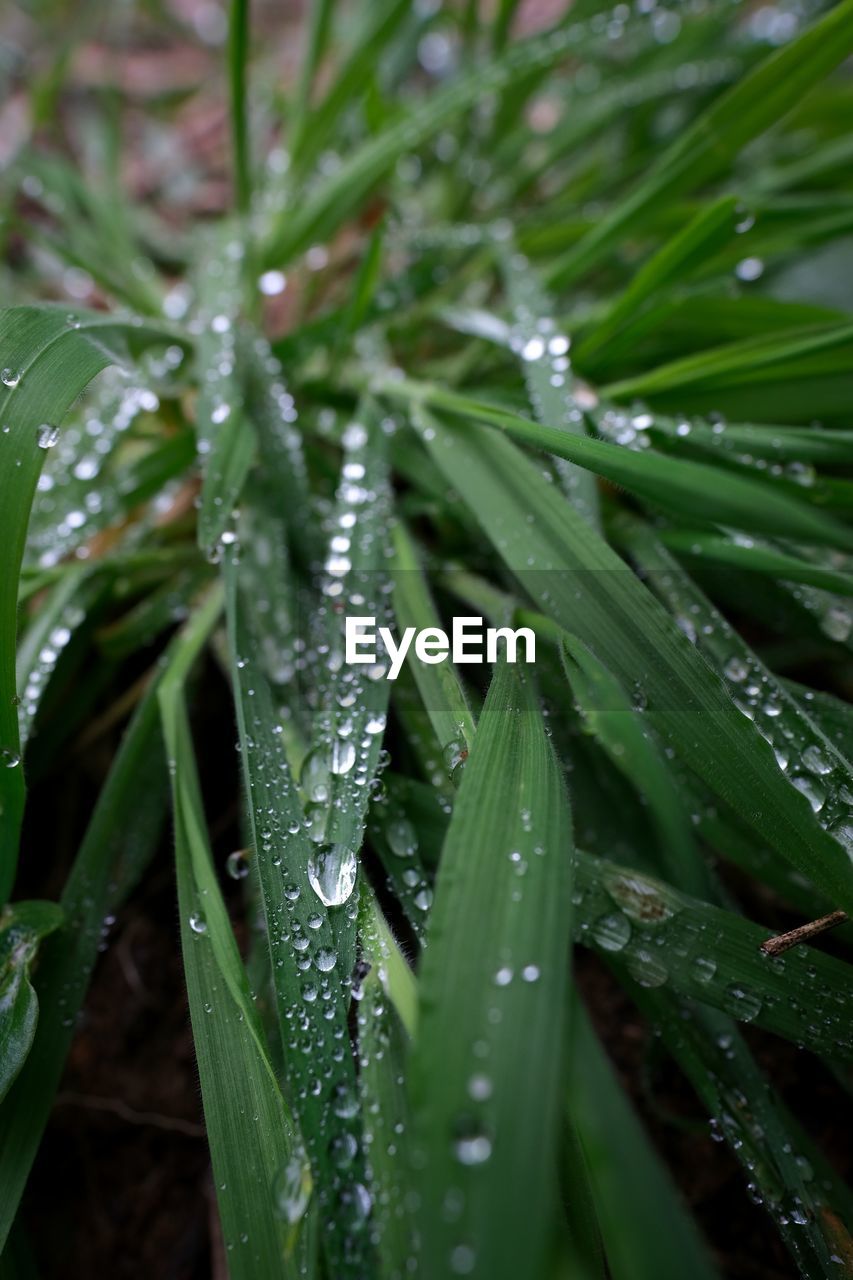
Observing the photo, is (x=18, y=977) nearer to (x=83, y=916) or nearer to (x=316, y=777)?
(x=83, y=916)

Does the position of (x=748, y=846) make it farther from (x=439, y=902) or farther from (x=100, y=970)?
(x=100, y=970)

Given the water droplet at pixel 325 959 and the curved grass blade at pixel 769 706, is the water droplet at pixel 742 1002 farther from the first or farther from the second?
the water droplet at pixel 325 959

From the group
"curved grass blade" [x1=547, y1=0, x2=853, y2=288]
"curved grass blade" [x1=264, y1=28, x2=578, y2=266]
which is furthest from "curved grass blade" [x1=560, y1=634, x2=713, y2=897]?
"curved grass blade" [x1=264, y1=28, x2=578, y2=266]

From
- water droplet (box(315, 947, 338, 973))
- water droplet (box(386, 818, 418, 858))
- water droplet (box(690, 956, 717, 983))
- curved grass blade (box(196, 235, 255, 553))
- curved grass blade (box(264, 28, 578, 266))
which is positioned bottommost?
water droplet (box(690, 956, 717, 983))

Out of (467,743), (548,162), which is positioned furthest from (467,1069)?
(548,162)

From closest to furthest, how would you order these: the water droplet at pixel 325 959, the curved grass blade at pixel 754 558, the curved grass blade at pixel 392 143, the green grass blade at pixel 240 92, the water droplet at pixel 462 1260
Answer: the water droplet at pixel 462 1260, the water droplet at pixel 325 959, the curved grass blade at pixel 754 558, the green grass blade at pixel 240 92, the curved grass blade at pixel 392 143

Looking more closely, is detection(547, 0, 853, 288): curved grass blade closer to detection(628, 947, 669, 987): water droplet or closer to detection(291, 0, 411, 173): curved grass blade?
detection(291, 0, 411, 173): curved grass blade

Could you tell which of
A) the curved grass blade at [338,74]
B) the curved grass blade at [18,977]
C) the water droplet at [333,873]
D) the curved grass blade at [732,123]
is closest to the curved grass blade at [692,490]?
the water droplet at [333,873]
